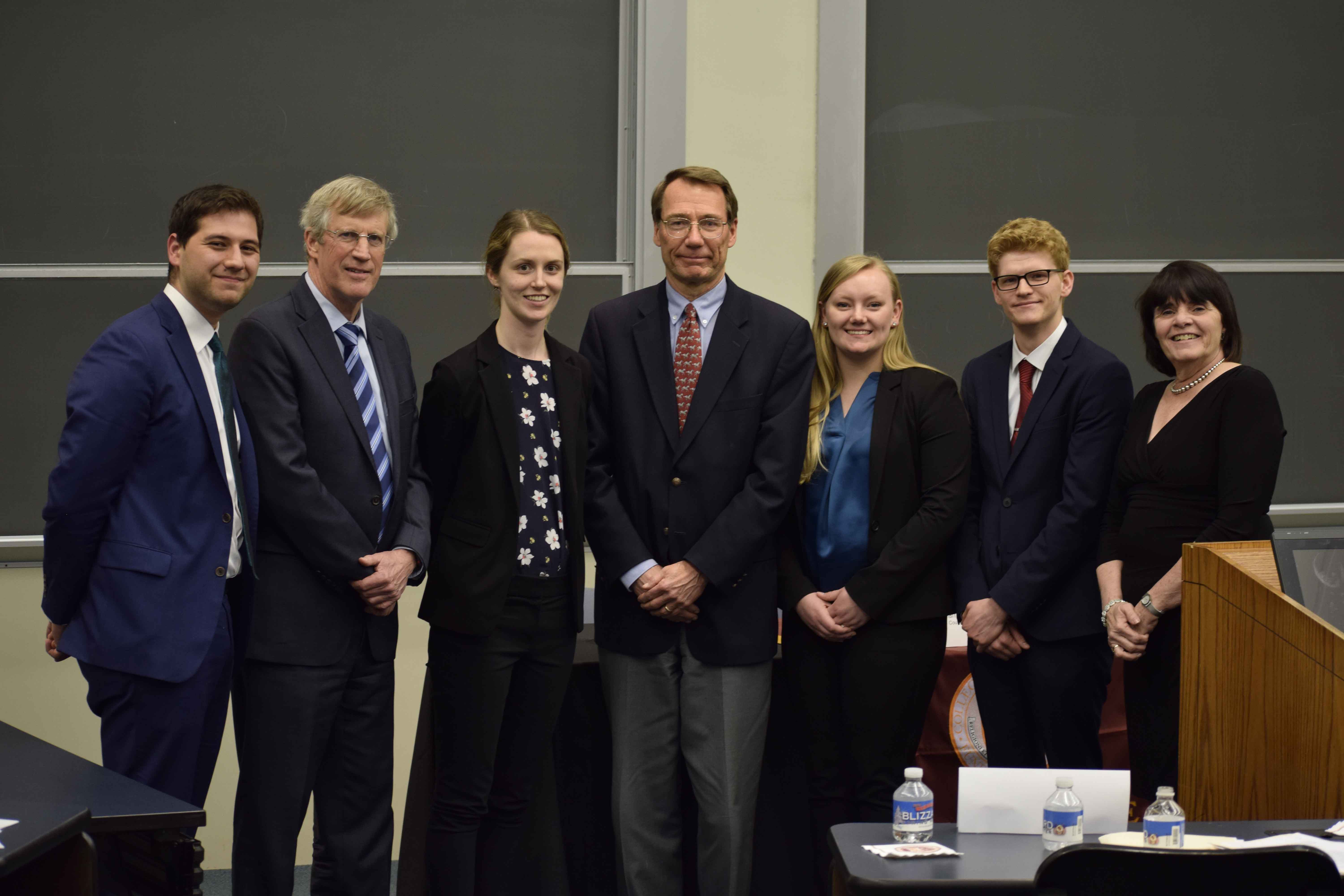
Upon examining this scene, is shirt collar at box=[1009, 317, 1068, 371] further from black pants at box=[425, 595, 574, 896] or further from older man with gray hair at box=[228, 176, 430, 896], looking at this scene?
older man with gray hair at box=[228, 176, 430, 896]

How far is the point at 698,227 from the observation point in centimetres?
262

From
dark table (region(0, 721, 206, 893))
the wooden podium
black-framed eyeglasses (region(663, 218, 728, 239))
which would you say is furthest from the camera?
black-framed eyeglasses (region(663, 218, 728, 239))

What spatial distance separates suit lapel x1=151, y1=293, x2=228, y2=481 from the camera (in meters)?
2.24

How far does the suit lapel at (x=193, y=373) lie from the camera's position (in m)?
2.24

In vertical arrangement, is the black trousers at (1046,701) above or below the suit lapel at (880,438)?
below

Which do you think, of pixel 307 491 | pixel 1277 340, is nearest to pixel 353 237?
pixel 307 491

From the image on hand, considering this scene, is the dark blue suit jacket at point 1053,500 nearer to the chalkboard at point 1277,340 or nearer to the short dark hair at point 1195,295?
the short dark hair at point 1195,295

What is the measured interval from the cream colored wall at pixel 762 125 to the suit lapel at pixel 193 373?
2.07 metres

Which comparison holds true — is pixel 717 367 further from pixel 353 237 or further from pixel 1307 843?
pixel 1307 843

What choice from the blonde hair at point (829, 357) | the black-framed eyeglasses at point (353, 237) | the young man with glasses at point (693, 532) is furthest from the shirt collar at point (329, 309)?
the blonde hair at point (829, 357)

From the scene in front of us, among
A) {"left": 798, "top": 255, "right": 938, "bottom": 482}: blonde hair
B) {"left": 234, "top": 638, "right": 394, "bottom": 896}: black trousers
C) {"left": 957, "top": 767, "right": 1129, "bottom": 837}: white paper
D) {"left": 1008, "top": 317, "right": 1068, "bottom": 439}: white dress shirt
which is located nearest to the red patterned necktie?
{"left": 798, "top": 255, "right": 938, "bottom": 482}: blonde hair

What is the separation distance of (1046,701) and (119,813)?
1906mm

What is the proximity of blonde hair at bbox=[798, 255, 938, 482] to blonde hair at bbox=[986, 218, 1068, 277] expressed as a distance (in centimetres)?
25

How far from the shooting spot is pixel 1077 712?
2.59 meters
